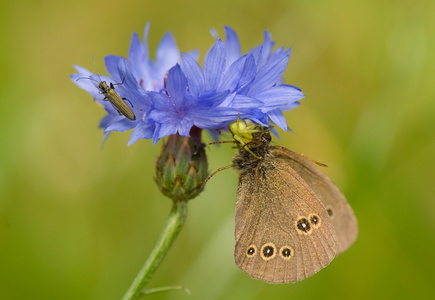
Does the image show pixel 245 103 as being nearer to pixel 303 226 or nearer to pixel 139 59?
pixel 303 226

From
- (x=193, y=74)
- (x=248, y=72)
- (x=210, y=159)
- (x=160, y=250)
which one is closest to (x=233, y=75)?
(x=248, y=72)

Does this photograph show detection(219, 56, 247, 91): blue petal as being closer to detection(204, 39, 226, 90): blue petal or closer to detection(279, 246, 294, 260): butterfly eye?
detection(204, 39, 226, 90): blue petal

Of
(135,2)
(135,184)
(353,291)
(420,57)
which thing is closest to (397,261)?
(353,291)

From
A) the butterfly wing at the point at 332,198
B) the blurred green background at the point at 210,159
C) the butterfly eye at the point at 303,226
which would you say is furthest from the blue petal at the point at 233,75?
the blurred green background at the point at 210,159

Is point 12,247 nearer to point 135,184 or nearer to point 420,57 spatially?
point 135,184

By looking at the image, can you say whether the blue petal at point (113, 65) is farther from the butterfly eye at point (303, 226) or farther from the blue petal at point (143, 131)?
the butterfly eye at point (303, 226)
